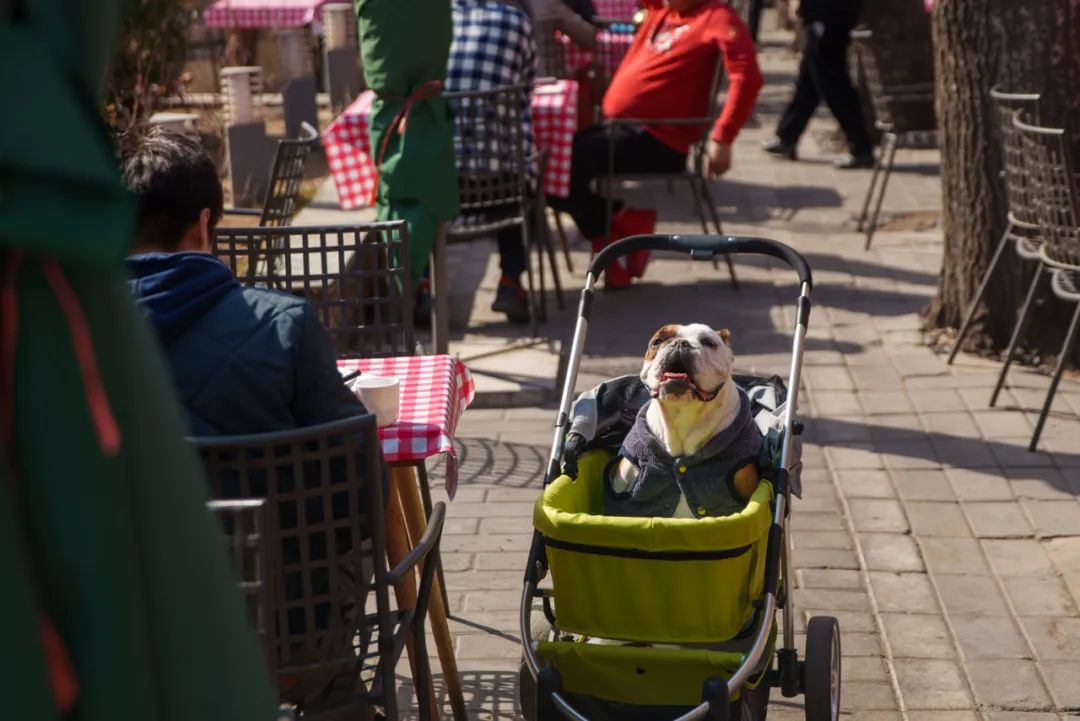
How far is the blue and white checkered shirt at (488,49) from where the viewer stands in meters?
7.14

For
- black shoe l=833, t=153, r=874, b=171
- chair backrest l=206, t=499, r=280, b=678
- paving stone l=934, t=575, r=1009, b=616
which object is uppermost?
chair backrest l=206, t=499, r=280, b=678

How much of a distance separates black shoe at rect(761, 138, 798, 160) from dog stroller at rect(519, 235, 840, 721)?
8648mm

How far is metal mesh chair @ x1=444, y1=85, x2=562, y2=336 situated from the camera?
6.81 meters

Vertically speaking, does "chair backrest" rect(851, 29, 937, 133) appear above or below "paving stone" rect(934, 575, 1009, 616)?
above

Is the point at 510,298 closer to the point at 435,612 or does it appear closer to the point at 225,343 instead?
the point at 435,612

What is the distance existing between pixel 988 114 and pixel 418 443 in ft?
13.7

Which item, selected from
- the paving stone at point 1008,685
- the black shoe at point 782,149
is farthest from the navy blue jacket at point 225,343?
the black shoe at point 782,149

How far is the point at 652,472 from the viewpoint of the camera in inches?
141

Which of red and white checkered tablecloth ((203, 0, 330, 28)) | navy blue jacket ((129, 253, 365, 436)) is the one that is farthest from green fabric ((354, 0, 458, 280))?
red and white checkered tablecloth ((203, 0, 330, 28))

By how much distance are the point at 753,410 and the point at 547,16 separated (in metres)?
5.58

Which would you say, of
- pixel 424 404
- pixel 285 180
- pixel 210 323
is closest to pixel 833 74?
pixel 285 180

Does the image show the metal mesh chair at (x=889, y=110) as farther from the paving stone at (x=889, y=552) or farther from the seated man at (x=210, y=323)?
the seated man at (x=210, y=323)

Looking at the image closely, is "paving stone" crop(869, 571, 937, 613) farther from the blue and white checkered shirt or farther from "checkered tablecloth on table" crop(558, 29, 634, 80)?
"checkered tablecloth on table" crop(558, 29, 634, 80)

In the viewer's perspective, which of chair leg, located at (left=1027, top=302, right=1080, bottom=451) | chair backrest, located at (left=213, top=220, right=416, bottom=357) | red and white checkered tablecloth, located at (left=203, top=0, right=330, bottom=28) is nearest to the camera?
chair backrest, located at (left=213, top=220, right=416, bottom=357)
